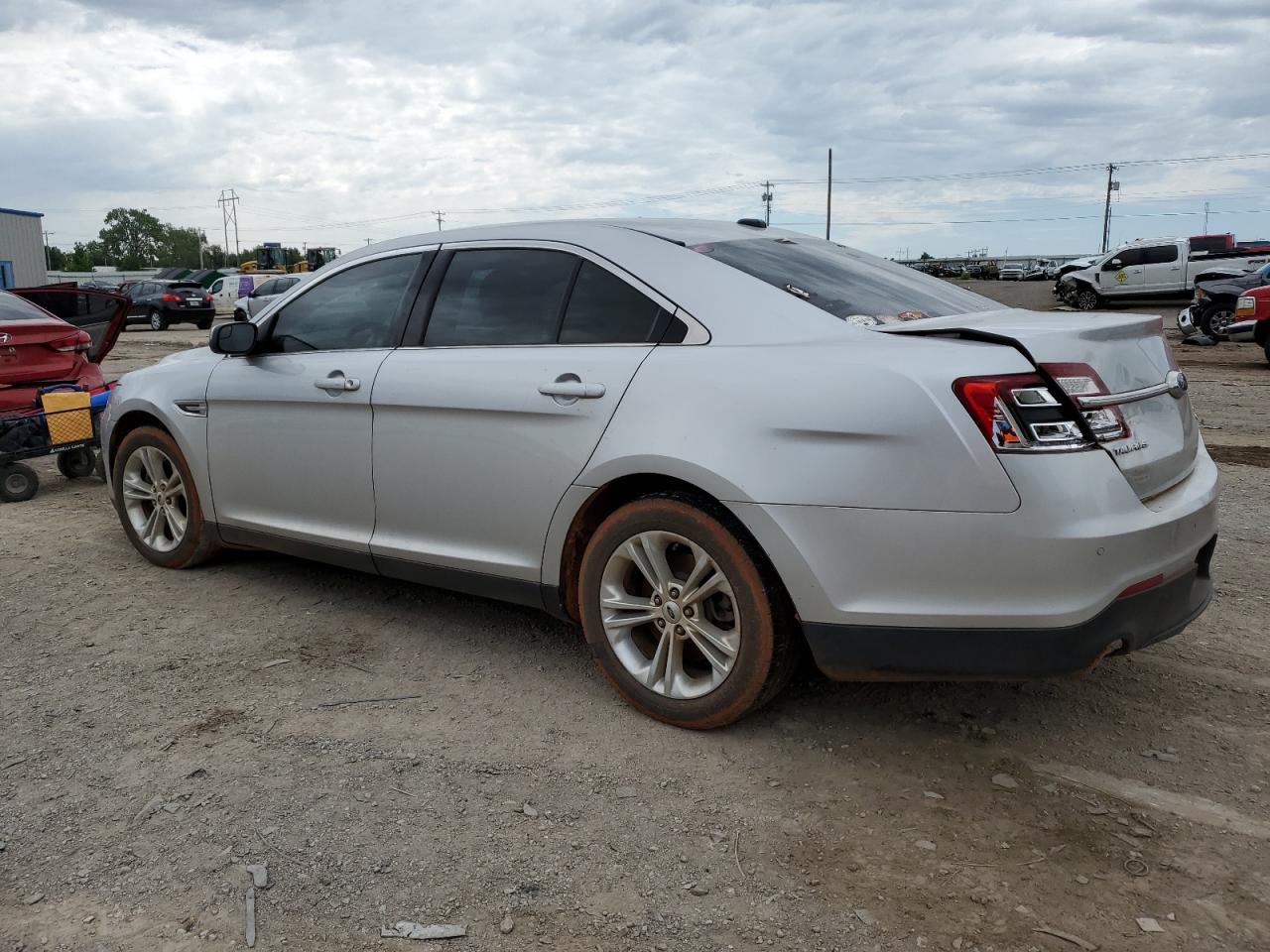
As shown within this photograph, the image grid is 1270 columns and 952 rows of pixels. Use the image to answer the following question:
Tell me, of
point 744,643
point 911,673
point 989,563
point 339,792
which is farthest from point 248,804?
point 989,563

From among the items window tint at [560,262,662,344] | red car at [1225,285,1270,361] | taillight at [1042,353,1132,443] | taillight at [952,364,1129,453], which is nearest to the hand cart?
window tint at [560,262,662,344]

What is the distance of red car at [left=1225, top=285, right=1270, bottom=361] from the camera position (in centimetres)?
1433

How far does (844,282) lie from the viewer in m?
3.51

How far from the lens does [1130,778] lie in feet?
9.73

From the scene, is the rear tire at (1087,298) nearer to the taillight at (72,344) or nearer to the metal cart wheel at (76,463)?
the taillight at (72,344)

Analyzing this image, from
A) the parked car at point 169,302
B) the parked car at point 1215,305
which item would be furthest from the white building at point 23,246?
→ the parked car at point 1215,305

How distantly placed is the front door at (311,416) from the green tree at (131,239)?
492ft

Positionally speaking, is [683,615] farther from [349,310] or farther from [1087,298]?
[1087,298]

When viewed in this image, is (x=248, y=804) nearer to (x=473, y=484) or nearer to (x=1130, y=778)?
(x=473, y=484)

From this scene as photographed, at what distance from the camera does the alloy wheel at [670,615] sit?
3.14 metres

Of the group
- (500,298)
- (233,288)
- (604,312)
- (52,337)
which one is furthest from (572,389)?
(233,288)

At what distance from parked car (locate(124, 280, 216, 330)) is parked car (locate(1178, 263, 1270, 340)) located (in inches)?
1033

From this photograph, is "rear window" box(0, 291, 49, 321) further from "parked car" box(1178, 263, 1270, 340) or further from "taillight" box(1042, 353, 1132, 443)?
"parked car" box(1178, 263, 1270, 340)

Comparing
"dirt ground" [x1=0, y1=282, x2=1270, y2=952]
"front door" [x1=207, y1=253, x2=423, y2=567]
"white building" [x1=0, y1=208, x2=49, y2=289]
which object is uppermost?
"white building" [x1=0, y1=208, x2=49, y2=289]
